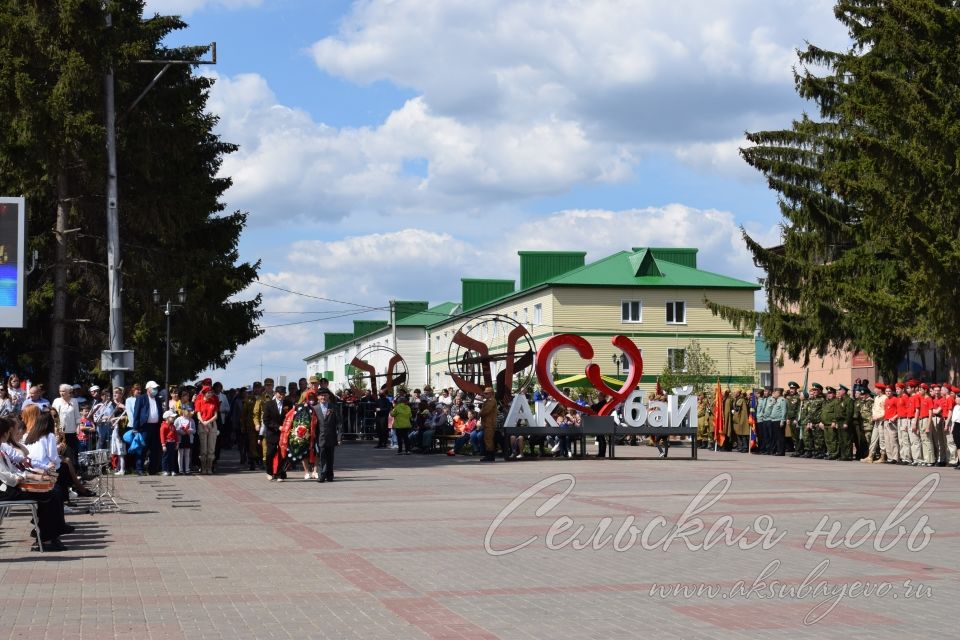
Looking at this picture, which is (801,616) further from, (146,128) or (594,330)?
(594,330)

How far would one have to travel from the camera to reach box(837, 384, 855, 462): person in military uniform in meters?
33.7

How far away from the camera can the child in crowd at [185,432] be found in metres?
26.3

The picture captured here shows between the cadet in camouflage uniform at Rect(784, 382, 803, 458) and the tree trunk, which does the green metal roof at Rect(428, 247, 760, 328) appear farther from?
the tree trunk

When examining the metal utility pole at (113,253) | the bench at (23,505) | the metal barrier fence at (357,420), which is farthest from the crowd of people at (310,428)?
the metal barrier fence at (357,420)

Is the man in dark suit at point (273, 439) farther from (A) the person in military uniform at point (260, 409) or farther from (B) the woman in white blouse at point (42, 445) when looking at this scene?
(B) the woman in white blouse at point (42, 445)

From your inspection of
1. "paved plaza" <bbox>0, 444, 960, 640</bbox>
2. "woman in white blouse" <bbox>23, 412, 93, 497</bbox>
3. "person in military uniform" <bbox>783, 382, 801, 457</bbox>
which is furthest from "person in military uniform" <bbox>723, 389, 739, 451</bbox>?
"woman in white blouse" <bbox>23, 412, 93, 497</bbox>

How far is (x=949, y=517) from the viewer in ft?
54.9

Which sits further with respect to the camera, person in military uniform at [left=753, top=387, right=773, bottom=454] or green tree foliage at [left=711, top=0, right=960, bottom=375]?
person in military uniform at [left=753, top=387, right=773, bottom=454]

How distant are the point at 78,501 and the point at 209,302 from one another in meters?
20.4

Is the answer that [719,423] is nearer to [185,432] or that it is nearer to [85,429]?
[185,432]

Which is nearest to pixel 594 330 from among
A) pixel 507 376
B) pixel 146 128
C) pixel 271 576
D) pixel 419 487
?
pixel 507 376

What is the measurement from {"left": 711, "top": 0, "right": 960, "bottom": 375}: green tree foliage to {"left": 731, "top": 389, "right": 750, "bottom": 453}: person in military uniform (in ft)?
8.94

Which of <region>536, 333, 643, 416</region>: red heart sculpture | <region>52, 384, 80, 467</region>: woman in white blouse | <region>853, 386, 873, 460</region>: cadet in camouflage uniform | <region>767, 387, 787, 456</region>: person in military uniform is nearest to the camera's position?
<region>52, 384, 80, 467</region>: woman in white blouse

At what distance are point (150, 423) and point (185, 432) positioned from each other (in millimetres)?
794
